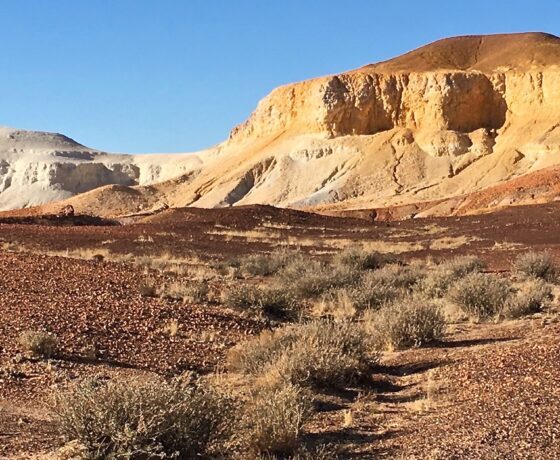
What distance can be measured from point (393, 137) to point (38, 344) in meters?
79.9

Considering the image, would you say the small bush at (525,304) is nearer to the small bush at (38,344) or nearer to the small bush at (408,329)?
the small bush at (408,329)

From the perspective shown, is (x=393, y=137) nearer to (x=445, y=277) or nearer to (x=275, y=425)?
(x=445, y=277)

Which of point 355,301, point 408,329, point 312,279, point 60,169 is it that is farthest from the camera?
point 60,169

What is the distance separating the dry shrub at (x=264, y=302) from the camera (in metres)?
14.3

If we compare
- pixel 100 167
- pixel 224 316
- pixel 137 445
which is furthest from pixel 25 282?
pixel 100 167

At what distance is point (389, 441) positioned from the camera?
6.59 meters

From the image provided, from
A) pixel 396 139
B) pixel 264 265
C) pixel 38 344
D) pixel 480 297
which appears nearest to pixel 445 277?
pixel 480 297

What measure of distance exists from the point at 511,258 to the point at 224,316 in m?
15.3

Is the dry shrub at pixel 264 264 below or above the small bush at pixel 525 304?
above

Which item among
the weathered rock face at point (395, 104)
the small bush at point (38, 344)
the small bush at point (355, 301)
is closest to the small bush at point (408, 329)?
the small bush at point (355, 301)

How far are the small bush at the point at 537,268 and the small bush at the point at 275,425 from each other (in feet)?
45.1

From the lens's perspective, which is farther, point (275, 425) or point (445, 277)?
point (445, 277)

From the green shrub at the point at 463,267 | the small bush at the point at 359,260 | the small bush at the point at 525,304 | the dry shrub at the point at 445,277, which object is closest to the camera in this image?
the small bush at the point at 525,304

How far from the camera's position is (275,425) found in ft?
20.4
